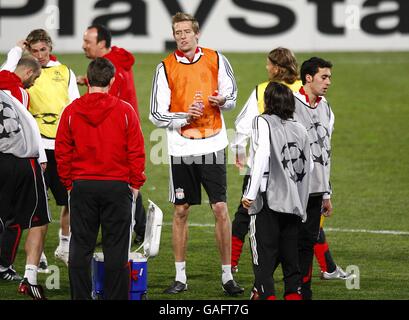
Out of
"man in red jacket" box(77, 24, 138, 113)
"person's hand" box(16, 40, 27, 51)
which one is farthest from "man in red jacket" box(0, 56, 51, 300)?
"man in red jacket" box(77, 24, 138, 113)

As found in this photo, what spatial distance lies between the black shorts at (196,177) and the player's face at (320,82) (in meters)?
1.23

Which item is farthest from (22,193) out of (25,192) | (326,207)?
(326,207)

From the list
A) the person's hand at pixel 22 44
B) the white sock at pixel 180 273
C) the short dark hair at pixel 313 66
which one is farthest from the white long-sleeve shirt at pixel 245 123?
the person's hand at pixel 22 44

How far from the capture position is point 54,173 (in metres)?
10.6

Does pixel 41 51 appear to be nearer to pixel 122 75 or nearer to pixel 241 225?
pixel 122 75

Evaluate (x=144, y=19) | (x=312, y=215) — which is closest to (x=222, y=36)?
(x=144, y=19)

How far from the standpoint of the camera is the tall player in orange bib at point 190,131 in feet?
31.7

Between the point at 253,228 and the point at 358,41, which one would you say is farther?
the point at 358,41

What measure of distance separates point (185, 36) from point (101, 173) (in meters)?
2.05

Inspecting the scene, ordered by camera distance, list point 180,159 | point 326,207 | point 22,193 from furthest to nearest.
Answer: point 180,159
point 22,193
point 326,207

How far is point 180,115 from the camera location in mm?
9656

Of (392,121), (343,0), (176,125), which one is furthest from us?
(343,0)

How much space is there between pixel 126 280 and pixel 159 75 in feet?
7.12
